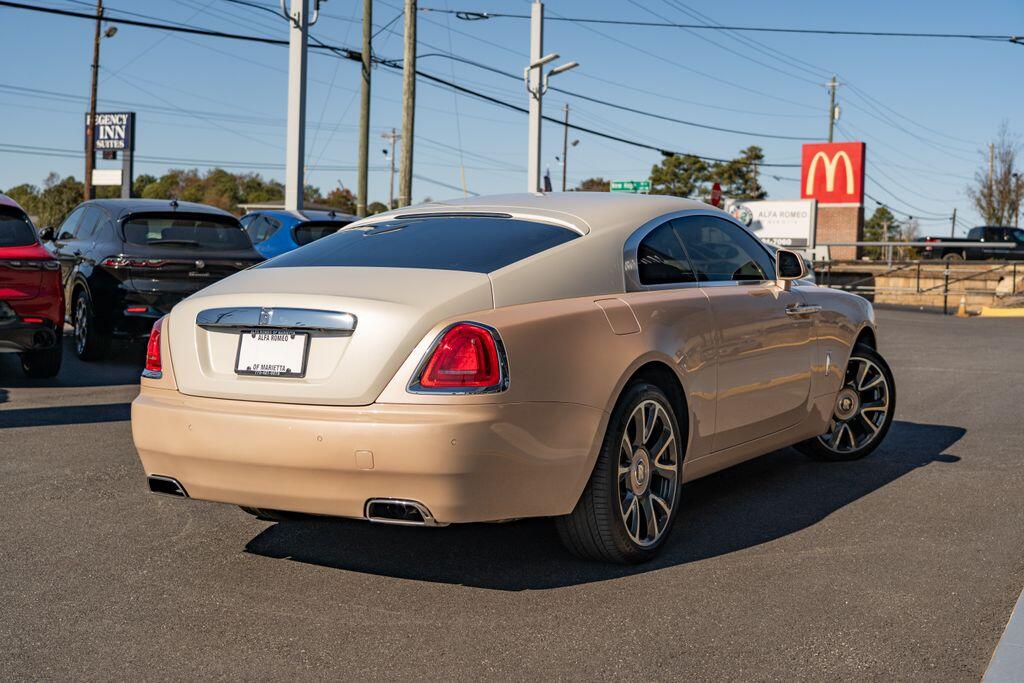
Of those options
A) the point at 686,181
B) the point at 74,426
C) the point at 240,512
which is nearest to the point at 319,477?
the point at 240,512

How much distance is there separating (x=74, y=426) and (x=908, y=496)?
5.60 m

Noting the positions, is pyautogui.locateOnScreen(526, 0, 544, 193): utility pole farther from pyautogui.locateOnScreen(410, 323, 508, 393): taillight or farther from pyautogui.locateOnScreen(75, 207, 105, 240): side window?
pyautogui.locateOnScreen(410, 323, 508, 393): taillight

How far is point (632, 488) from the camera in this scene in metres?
4.89

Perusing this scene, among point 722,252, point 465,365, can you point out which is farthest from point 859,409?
point 465,365

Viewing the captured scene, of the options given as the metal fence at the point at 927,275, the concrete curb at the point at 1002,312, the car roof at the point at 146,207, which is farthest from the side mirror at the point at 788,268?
the metal fence at the point at 927,275

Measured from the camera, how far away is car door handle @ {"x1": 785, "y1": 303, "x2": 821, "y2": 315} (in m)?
6.32

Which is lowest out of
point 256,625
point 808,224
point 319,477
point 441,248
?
point 256,625

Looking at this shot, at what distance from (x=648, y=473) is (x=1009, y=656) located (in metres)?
1.66

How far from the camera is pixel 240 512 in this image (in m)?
5.80

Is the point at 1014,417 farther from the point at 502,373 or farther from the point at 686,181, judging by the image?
the point at 686,181

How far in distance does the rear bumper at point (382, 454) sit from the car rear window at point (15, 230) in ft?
20.3

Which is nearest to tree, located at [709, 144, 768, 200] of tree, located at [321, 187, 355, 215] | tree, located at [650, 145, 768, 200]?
tree, located at [650, 145, 768, 200]

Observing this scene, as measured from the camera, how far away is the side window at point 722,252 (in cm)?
582

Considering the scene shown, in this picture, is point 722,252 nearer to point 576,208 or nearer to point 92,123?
point 576,208
